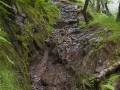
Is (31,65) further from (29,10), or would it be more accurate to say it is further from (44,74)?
(29,10)

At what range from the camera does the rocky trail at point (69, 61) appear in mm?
5984

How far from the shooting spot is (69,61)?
23.2ft

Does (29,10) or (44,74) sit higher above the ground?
(29,10)

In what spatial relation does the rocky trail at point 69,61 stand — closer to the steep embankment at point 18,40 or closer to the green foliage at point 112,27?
the green foliage at point 112,27

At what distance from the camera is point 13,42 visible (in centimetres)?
633

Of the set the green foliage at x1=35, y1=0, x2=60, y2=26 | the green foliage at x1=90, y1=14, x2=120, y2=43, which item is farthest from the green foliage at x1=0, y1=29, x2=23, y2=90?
the green foliage at x1=35, y1=0, x2=60, y2=26

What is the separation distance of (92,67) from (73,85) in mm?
882

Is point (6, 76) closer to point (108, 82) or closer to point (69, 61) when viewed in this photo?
point (108, 82)

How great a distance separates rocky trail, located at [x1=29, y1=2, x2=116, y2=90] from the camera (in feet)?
19.6

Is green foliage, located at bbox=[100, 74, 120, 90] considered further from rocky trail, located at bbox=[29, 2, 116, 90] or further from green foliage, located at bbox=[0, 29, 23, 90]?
green foliage, located at bbox=[0, 29, 23, 90]

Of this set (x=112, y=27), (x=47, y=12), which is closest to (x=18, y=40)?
(x=112, y=27)

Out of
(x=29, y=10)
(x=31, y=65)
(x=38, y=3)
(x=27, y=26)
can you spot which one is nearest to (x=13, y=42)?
(x=31, y=65)

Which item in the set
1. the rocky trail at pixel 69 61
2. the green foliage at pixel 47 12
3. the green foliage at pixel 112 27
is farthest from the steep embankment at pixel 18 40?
the green foliage at pixel 112 27

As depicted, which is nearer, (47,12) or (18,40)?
(18,40)
